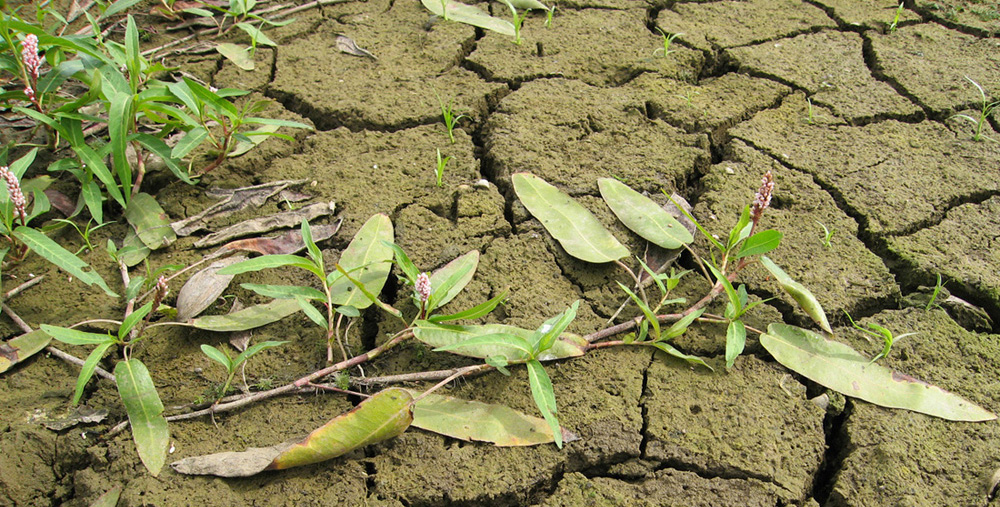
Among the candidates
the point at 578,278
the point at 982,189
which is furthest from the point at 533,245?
the point at 982,189

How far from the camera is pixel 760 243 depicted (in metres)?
2.06

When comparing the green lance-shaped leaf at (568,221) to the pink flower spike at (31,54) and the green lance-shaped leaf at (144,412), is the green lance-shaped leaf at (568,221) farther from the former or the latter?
the pink flower spike at (31,54)

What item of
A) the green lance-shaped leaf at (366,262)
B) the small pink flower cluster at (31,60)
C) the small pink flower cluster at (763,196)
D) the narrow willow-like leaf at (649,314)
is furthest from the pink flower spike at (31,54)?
the small pink flower cluster at (763,196)

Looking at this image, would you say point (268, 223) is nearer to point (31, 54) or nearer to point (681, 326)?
point (31, 54)

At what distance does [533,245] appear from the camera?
90.3 inches

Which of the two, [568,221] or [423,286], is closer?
[423,286]

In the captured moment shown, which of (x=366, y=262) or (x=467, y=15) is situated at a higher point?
(x=467, y=15)

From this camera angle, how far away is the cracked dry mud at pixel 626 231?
1726 mm

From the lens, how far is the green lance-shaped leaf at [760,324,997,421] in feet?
6.14

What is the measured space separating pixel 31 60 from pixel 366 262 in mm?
1180

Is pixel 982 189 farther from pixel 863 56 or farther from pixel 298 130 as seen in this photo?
pixel 298 130

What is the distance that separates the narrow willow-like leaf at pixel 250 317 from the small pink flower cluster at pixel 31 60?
952mm

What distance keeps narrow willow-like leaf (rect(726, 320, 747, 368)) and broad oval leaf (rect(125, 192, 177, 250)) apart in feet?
5.67

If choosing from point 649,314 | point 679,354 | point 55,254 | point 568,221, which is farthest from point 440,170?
point 55,254
